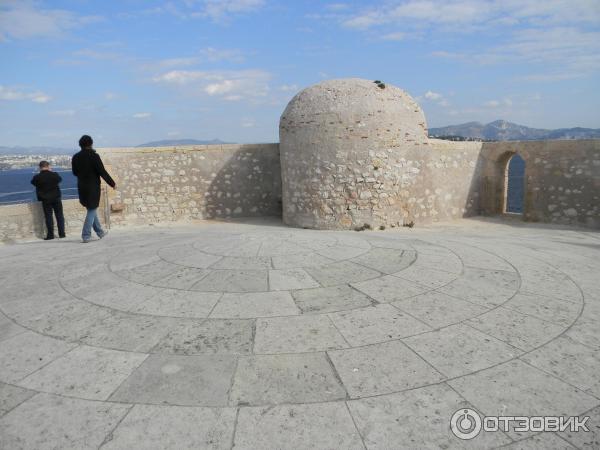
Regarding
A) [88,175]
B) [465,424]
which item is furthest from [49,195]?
[465,424]

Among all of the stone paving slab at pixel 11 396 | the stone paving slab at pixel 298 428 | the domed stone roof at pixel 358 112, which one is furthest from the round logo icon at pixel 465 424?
the domed stone roof at pixel 358 112

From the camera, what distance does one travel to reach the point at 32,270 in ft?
18.7

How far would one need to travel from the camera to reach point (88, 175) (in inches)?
303

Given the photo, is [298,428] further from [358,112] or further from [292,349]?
[358,112]

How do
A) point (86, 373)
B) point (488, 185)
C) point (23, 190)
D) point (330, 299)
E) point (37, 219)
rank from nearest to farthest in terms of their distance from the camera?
point (86, 373), point (330, 299), point (37, 219), point (488, 185), point (23, 190)

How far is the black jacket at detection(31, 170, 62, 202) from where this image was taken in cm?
876

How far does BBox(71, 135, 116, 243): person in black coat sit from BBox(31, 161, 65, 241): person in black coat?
5.18 ft

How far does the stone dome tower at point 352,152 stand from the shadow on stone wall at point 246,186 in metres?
2.17

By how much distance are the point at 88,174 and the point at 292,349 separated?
6.23 m

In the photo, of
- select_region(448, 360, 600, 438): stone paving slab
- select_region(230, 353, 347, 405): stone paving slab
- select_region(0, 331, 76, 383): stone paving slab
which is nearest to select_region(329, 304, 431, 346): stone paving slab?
select_region(230, 353, 347, 405): stone paving slab

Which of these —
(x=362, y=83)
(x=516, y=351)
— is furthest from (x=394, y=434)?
(x=362, y=83)

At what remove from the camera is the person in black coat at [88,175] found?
7562 millimetres

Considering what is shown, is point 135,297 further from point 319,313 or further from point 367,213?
point 367,213

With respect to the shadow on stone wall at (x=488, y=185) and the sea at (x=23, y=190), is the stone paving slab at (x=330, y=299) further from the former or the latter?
the shadow on stone wall at (x=488, y=185)
